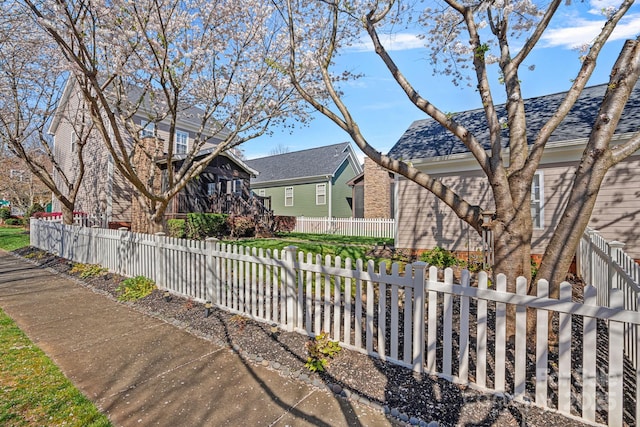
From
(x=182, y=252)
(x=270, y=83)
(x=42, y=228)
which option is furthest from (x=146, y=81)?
(x=42, y=228)

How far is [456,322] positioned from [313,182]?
19.0m

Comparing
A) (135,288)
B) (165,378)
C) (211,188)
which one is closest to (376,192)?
(211,188)

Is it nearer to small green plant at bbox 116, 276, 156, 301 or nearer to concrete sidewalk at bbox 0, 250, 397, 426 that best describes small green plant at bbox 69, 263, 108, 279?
small green plant at bbox 116, 276, 156, 301

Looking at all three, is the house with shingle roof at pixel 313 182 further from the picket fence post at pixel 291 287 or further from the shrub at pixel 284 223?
the picket fence post at pixel 291 287

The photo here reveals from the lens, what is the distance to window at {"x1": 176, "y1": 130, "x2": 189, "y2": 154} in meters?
17.1

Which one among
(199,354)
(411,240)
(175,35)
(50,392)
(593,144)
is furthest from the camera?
(411,240)

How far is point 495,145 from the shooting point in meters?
4.21

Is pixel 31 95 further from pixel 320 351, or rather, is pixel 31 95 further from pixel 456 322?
pixel 456 322

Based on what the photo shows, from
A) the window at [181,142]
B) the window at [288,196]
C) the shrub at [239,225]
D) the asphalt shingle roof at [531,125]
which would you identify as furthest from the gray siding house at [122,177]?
the asphalt shingle roof at [531,125]

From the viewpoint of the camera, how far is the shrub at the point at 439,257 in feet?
29.4

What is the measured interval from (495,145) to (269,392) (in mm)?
3947

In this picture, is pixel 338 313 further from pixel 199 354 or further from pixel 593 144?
pixel 593 144

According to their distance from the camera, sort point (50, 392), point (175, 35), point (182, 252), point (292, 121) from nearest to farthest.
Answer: point (50, 392) → point (182, 252) → point (175, 35) → point (292, 121)

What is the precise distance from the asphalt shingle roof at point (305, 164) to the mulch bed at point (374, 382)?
1838 centimetres
